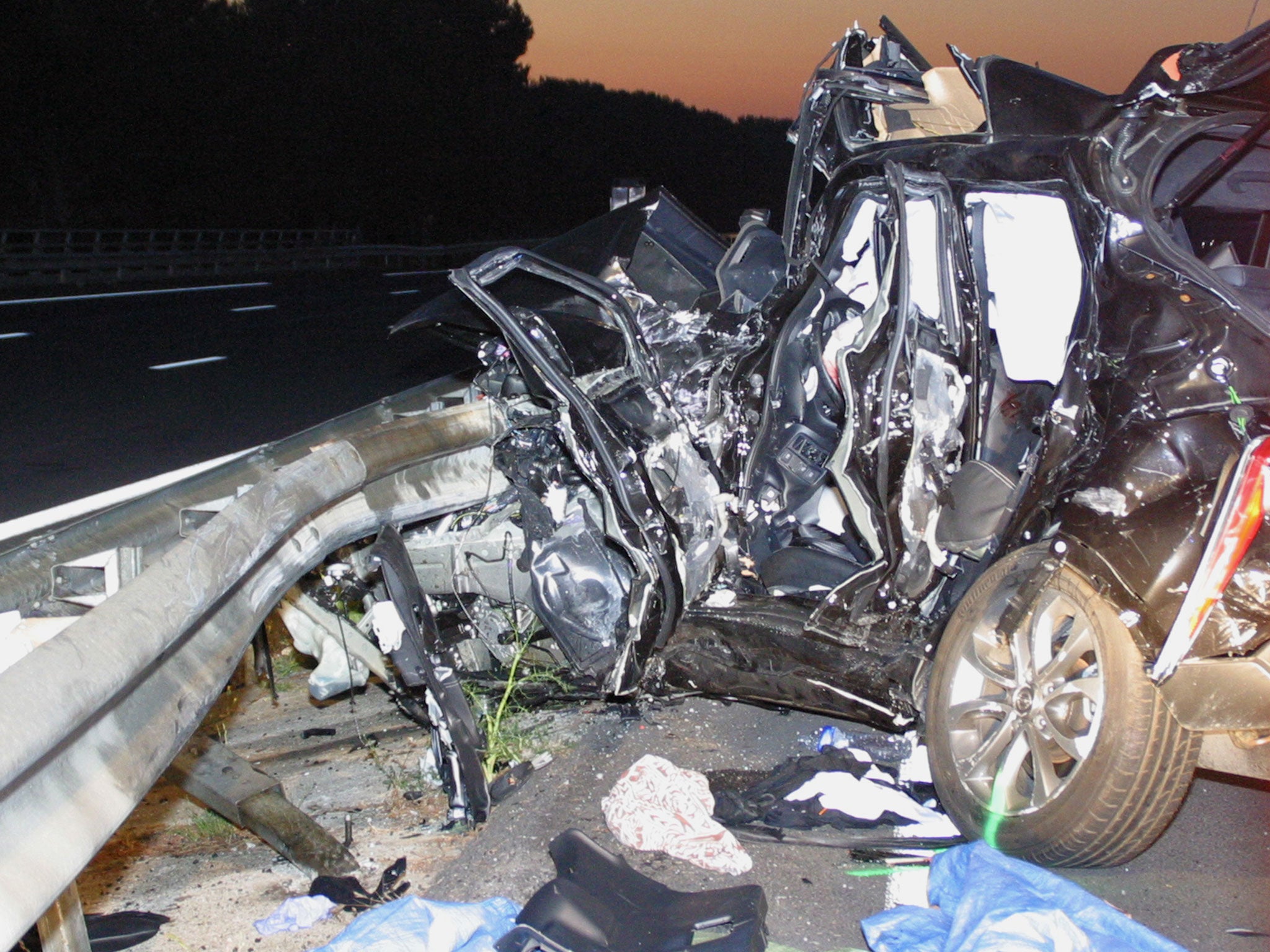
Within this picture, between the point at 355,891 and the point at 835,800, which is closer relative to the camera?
the point at 355,891

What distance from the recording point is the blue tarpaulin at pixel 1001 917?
2.54 meters

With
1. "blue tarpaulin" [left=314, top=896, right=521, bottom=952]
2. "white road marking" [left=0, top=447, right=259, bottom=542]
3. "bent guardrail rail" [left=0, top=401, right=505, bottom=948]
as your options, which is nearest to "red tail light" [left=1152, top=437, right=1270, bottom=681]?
"blue tarpaulin" [left=314, top=896, right=521, bottom=952]

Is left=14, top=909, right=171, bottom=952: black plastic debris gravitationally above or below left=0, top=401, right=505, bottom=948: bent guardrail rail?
below

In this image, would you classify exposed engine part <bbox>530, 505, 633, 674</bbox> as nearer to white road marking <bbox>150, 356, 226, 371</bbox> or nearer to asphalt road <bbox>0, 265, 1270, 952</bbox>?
asphalt road <bbox>0, 265, 1270, 952</bbox>

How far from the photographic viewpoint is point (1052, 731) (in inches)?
118

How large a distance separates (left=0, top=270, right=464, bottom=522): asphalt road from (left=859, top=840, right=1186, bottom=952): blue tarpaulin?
5.40m

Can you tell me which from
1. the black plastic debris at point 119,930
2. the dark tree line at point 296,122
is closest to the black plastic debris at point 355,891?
the black plastic debris at point 119,930

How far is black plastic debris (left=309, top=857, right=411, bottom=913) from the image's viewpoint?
10.2 feet

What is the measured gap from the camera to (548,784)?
3824mm

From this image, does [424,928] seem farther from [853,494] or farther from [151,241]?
[151,241]

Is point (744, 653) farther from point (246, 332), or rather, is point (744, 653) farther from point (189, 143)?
point (189, 143)

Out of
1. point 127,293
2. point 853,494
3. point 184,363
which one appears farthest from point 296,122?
point 853,494

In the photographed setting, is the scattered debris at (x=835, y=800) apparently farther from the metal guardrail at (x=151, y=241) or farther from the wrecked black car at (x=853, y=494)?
the metal guardrail at (x=151, y=241)

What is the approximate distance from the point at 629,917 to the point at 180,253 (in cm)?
2680
